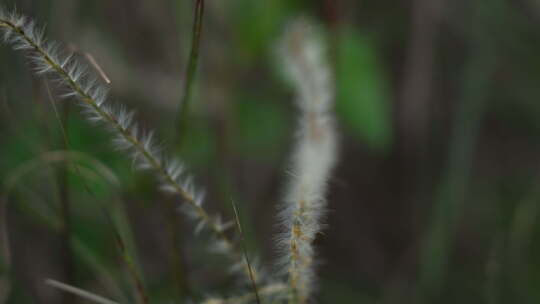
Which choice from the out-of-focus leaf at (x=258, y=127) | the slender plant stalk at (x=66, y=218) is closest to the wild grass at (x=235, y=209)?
the slender plant stalk at (x=66, y=218)

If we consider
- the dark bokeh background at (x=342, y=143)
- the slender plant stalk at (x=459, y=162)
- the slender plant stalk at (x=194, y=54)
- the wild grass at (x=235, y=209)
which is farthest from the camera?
the slender plant stalk at (x=459, y=162)

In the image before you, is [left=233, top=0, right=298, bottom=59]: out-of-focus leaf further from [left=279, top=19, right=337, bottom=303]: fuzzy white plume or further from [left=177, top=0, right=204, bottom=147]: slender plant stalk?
[left=177, top=0, right=204, bottom=147]: slender plant stalk

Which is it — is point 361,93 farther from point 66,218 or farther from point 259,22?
point 66,218

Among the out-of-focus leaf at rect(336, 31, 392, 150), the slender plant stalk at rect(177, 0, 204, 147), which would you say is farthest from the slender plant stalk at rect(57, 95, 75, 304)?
the out-of-focus leaf at rect(336, 31, 392, 150)

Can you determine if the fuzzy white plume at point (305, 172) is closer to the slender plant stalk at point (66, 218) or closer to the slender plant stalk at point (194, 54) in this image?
the slender plant stalk at point (194, 54)

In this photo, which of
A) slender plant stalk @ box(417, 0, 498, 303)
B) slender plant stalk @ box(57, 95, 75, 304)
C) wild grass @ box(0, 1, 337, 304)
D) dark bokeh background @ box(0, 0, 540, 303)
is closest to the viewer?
wild grass @ box(0, 1, 337, 304)

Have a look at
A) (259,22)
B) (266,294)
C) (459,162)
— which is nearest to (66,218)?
(266,294)

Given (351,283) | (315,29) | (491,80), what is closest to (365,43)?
(315,29)
